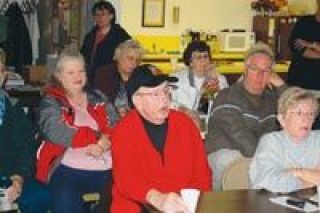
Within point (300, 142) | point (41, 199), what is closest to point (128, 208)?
point (300, 142)

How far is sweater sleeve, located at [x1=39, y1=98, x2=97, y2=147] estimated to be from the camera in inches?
155

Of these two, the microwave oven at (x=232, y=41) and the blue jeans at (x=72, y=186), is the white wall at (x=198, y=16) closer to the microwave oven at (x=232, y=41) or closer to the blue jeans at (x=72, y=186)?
the microwave oven at (x=232, y=41)

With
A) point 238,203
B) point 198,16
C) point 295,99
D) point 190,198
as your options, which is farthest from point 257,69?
point 198,16

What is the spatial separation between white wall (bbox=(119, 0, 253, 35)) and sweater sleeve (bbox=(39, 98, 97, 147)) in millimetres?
3934

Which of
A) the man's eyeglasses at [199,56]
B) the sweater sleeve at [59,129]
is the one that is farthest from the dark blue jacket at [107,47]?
the sweater sleeve at [59,129]

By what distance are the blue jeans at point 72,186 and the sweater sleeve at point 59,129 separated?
15 centimetres

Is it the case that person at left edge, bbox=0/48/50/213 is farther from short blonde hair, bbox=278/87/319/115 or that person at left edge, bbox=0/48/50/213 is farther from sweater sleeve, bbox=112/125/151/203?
short blonde hair, bbox=278/87/319/115

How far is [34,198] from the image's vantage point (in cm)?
393

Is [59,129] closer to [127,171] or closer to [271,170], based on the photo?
[127,171]

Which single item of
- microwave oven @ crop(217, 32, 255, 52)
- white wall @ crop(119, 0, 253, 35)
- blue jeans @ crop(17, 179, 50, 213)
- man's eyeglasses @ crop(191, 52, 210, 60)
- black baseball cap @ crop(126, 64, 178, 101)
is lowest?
blue jeans @ crop(17, 179, 50, 213)

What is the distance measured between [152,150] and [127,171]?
0.15 metres

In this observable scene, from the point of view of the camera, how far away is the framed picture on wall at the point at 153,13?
798 cm

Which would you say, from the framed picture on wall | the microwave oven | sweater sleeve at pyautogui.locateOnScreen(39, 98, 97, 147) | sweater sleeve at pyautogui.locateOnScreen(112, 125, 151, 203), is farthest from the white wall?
sweater sleeve at pyautogui.locateOnScreen(112, 125, 151, 203)

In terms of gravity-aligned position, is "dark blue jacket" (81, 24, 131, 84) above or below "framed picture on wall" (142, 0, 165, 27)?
below
